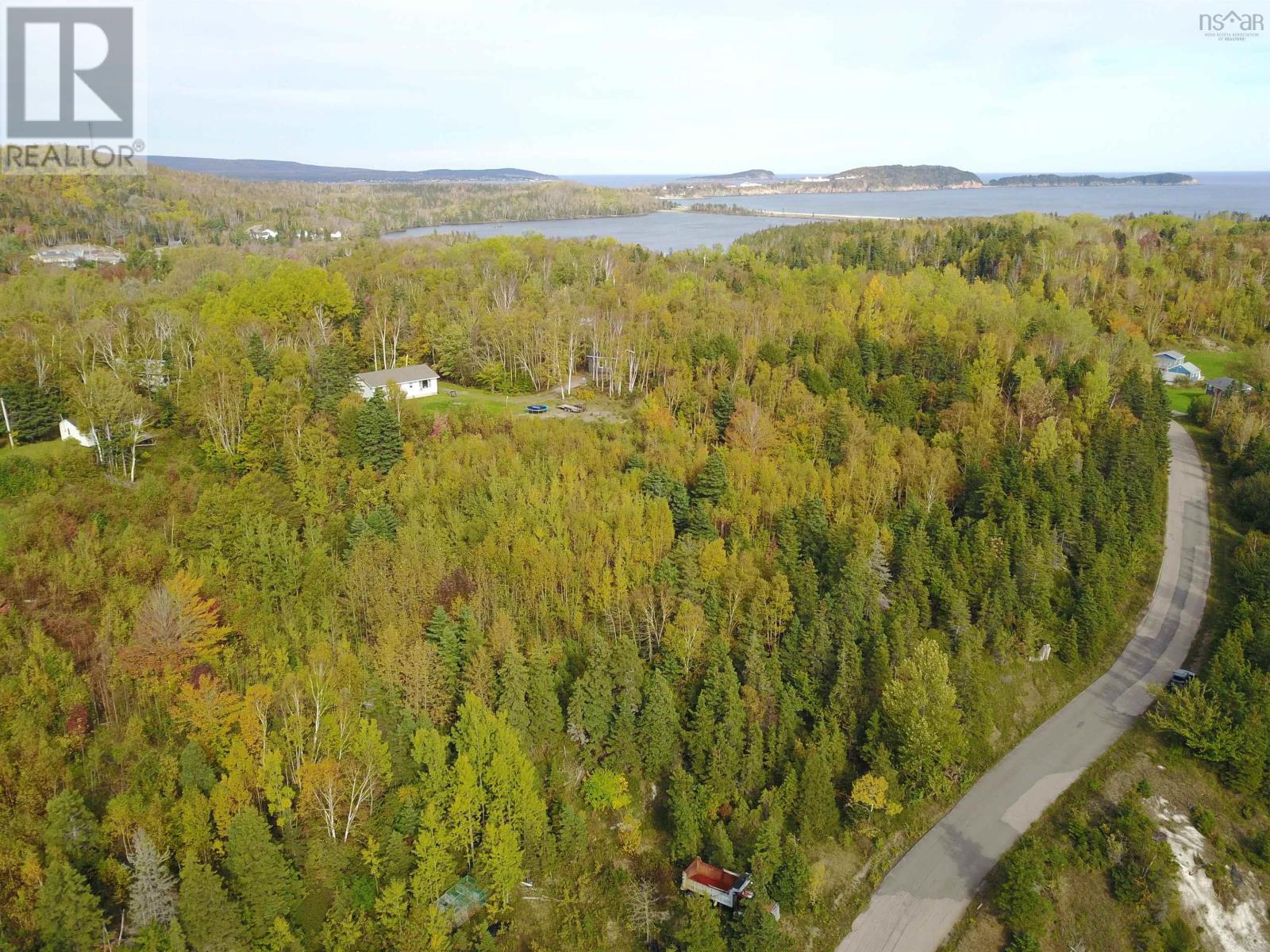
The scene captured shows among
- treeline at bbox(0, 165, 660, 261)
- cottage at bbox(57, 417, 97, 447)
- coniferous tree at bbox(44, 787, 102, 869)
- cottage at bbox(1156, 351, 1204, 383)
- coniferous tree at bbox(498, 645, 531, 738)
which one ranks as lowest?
coniferous tree at bbox(44, 787, 102, 869)

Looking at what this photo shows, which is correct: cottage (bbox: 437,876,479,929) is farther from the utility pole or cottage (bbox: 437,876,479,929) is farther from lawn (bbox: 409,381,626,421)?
the utility pole

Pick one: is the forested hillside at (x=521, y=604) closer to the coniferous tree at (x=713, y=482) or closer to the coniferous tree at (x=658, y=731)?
the coniferous tree at (x=658, y=731)

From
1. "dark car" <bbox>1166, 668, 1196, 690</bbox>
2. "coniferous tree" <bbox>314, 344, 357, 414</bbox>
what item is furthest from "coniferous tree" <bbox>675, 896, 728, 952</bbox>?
"coniferous tree" <bbox>314, 344, 357, 414</bbox>

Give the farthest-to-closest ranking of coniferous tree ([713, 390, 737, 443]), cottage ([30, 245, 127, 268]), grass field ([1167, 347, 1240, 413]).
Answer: cottage ([30, 245, 127, 268])
grass field ([1167, 347, 1240, 413])
coniferous tree ([713, 390, 737, 443])

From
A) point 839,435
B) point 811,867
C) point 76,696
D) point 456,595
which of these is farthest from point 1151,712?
point 76,696

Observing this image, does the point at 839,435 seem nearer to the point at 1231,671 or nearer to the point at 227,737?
the point at 1231,671

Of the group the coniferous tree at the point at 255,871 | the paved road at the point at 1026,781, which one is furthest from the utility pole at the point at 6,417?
the paved road at the point at 1026,781
